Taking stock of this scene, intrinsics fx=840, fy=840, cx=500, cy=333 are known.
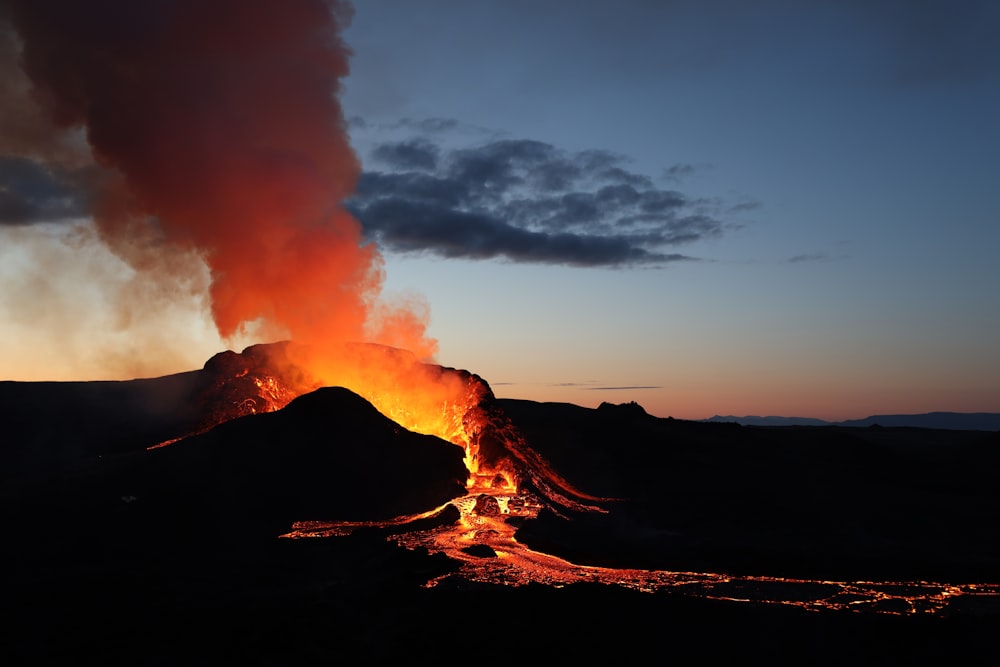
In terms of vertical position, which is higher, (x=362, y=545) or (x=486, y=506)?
(x=486, y=506)

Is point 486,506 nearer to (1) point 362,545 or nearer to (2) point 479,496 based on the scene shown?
(2) point 479,496

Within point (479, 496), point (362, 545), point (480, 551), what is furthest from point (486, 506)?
point (362, 545)

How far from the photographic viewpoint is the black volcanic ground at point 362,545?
17953 mm

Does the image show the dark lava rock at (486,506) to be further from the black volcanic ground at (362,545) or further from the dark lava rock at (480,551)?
the dark lava rock at (480,551)

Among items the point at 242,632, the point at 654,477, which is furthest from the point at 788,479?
the point at 242,632

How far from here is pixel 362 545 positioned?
26328 mm

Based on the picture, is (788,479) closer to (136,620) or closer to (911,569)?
(911,569)

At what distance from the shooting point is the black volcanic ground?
58.9ft

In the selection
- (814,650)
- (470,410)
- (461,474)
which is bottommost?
(814,650)

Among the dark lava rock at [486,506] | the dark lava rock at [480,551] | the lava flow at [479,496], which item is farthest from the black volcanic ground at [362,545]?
the dark lava rock at [480,551]

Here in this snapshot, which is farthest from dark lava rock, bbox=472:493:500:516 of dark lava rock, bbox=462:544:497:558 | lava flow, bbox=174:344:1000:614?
dark lava rock, bbox=462:544:497:558

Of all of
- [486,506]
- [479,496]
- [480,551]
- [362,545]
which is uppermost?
[479,496]

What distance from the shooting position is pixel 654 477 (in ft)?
154

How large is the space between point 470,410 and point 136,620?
2314cm
